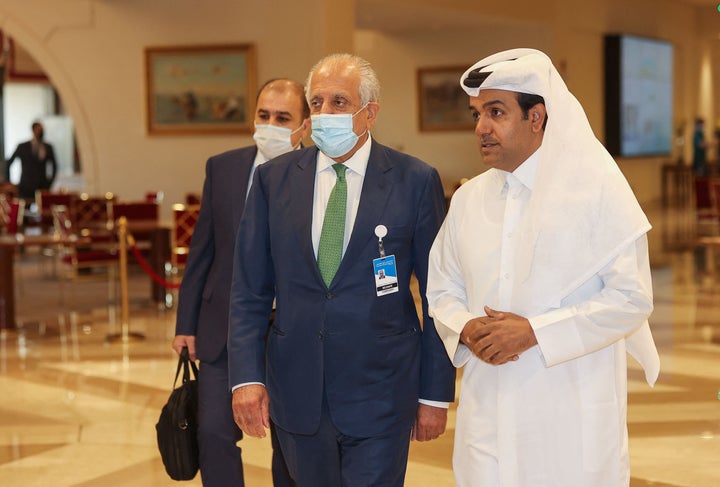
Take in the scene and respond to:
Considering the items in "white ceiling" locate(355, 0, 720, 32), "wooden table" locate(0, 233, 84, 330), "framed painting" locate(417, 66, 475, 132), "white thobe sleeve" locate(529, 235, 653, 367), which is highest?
"white ceiling" locate(355, 0, 720, 32)

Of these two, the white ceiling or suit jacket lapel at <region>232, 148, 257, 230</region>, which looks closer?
suit jacket lapel at <region>232, 148, 257, 230</region>

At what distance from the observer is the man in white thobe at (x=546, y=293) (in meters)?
2.63

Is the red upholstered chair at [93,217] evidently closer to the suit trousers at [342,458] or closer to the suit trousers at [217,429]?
the suit trousers at [217,429]

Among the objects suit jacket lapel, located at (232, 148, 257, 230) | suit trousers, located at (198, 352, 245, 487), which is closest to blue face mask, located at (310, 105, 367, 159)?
suit jacket lapel, located at (232, 148, 257, 230)

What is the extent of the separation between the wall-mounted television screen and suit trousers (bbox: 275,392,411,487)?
19.9 meters

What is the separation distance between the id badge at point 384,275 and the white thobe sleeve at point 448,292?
0.35 ft

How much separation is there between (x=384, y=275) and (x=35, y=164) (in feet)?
49.0

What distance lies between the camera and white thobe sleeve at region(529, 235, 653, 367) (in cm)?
261

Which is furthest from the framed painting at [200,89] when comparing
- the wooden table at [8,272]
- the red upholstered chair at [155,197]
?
the wooden table at [8,272]

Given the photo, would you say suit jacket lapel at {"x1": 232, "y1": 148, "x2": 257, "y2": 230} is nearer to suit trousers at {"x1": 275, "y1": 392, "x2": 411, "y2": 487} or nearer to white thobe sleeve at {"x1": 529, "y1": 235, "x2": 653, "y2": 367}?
suit trousers at {"x1": 275, "y1": 392, "x2": 411, "y2": 487}

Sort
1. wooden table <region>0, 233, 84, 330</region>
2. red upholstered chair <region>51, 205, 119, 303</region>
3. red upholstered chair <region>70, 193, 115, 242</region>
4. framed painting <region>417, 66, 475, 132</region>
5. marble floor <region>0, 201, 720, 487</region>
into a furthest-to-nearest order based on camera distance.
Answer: framed painting <region>417, 66, 475, 132</region>, red upholstered chair <region>70, 193, 115, 242</region>, red upholstered chair <region>51, 205, 119, 303</region>, wooden table <region>0, 233, 84, 330</region>, marble floor <region>0, 201, 720, 487</region>

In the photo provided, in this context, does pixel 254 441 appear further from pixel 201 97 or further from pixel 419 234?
pixel 201 97

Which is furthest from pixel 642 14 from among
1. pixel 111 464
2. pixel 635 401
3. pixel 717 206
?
pixel 111 464

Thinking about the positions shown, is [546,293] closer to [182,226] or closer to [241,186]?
[241,186]
